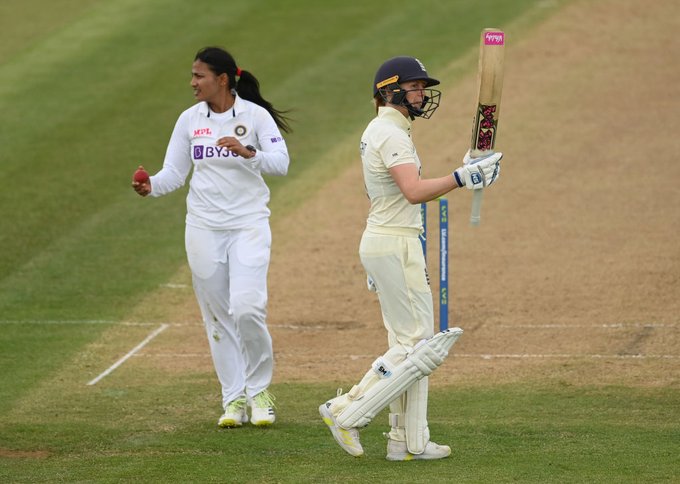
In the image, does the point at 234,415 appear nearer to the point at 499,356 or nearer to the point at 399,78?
the point at 399,78

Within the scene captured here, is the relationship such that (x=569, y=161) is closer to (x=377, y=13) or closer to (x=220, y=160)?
(x=377, y=13)

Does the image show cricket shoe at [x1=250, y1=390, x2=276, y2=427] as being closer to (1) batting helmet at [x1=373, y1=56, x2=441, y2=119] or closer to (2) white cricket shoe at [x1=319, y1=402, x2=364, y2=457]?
(2) white cricket shoe at [x1=319, y1=402, x2=364, y2=457]

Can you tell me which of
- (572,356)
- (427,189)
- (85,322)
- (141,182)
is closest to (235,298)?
(141,182)

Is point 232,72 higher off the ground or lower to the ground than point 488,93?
higher

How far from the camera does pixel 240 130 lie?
866 cm

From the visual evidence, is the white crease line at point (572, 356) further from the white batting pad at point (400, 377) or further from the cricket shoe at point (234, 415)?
the white batting pad at point (400, 377)

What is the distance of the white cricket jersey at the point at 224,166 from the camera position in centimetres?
858

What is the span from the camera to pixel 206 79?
28.2 ft

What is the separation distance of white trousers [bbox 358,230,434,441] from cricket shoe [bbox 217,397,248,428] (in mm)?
1492

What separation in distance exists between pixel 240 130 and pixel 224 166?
0.28 metres

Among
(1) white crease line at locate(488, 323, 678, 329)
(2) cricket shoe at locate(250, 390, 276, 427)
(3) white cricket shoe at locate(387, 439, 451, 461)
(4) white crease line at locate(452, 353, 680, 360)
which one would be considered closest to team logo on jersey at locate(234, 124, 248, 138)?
(2) cricket shoe at locate(250, 390, 276, 427)

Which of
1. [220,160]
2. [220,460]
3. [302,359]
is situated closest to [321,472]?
[220,460]

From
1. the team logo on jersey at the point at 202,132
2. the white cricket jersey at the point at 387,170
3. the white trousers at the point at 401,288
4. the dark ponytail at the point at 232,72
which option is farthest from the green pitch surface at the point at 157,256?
the dark ponytail at the point at 232,72

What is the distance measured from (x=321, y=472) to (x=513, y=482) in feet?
3.65
